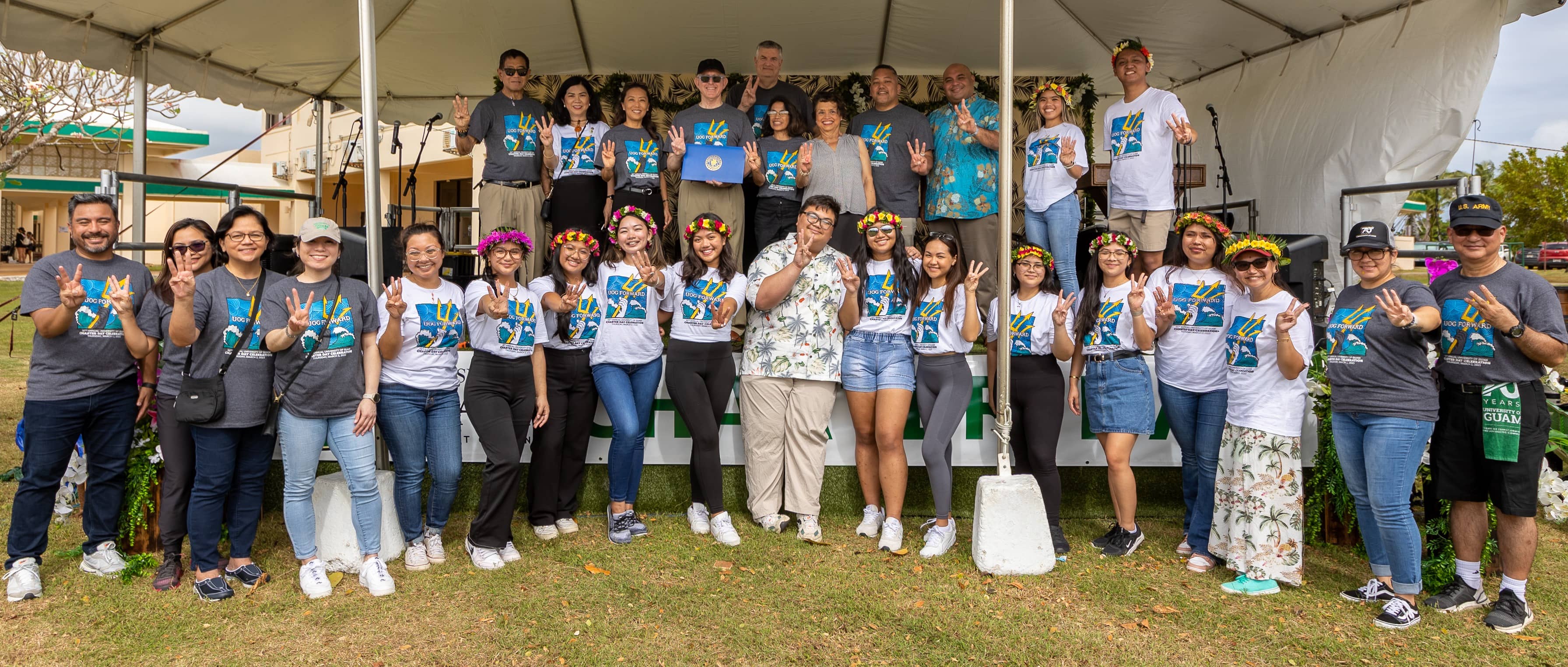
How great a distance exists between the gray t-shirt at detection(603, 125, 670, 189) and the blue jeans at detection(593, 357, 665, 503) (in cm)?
186

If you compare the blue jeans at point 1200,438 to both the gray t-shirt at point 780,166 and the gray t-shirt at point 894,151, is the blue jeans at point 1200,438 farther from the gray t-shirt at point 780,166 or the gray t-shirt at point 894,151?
the gray t-shirt at point 780,166

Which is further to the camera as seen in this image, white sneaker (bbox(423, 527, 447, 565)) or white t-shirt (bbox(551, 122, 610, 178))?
white t-shirt (bbox(551, 122, 610, 178))

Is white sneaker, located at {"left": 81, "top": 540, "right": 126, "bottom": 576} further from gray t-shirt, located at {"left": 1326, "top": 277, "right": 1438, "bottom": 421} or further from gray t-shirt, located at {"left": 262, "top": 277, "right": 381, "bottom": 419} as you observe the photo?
gray t-shirt, located at {"left": 1326, "top": 277, "right": 1438, "bottom": 421}

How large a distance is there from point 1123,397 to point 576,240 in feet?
8.99

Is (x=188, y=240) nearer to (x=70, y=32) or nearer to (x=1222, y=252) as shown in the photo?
(x=70, y=32)

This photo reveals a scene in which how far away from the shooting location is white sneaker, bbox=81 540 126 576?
4.03 metres

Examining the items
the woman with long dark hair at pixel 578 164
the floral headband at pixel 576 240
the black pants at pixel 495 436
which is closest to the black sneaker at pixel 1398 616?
the black pants at pixel 495 436

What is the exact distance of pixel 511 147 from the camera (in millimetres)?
6293

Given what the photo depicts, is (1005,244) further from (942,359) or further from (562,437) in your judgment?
(562,437)

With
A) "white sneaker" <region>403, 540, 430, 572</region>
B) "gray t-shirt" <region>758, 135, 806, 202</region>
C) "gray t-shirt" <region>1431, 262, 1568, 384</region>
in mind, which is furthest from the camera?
"gray t-shirt" <region>758, 135, 806, 202</region>

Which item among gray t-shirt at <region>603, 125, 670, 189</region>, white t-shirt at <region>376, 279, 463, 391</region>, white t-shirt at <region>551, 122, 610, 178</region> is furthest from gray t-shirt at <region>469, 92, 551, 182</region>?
white t-shirt at <region>376, 279, 463, 391</region>

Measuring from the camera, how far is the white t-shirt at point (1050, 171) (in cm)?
564

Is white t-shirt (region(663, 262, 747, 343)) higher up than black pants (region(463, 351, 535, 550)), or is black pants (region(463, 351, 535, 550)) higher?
white t-shirt (region(663, 262, 747, 343))

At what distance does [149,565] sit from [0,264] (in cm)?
3285
